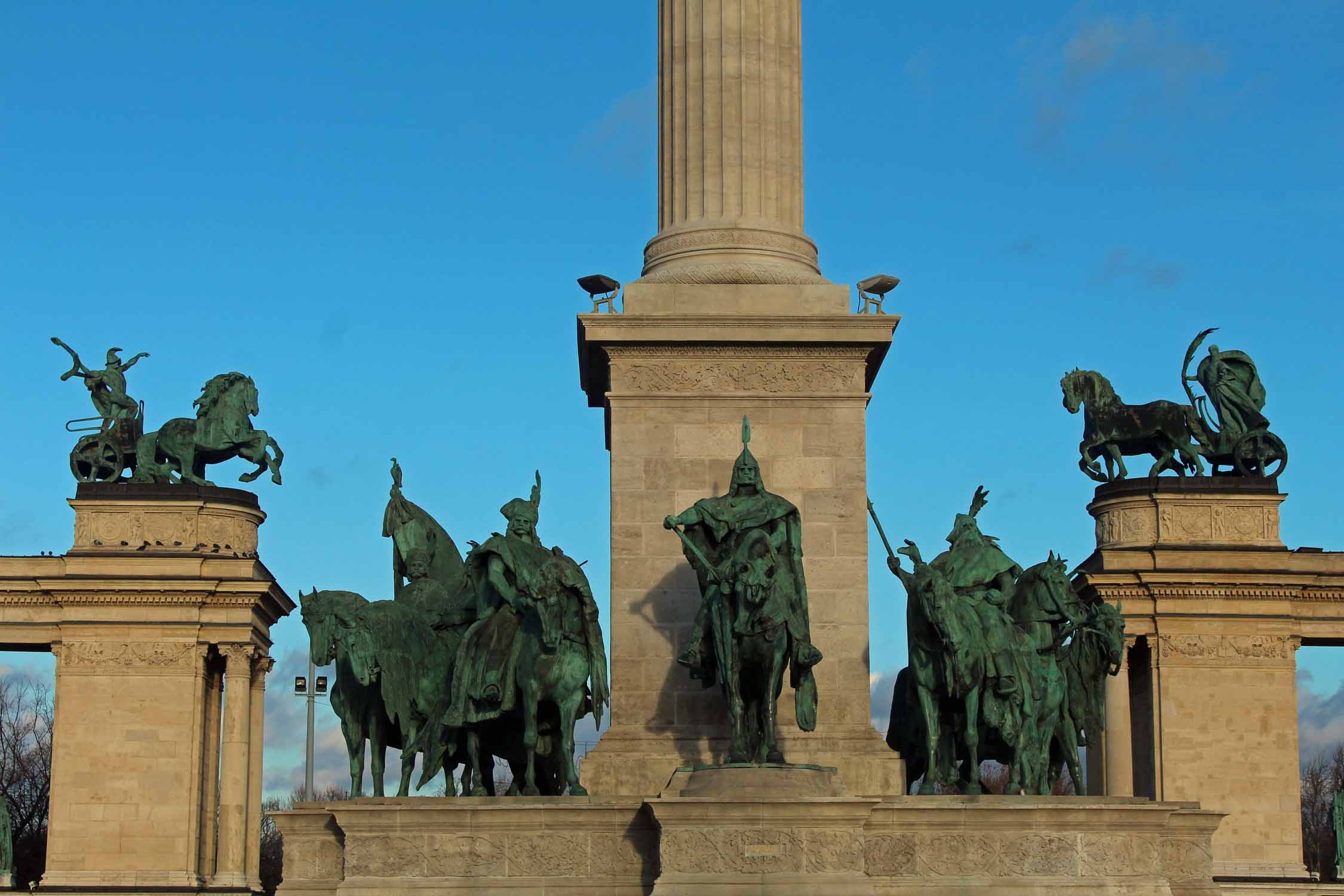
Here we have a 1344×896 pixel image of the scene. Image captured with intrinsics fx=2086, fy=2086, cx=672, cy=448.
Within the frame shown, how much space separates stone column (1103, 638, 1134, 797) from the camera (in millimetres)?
58625

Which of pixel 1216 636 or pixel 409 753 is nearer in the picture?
pixel 409 753

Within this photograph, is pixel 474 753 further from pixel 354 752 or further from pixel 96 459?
pixel 96 459

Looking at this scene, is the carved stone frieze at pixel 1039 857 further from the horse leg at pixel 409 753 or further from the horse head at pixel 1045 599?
the horse leg at pixel 409 753

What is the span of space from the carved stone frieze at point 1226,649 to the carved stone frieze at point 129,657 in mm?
27912

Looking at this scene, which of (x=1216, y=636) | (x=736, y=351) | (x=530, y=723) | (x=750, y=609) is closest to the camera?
(x=750, y=609)

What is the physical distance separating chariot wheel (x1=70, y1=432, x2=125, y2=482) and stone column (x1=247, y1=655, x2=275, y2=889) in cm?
710

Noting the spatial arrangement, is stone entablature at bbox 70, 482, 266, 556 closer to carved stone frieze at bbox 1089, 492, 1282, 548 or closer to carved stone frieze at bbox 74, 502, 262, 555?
carved stone frieze at bbox 74, 502, 262, 555

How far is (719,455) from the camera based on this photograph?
25.1 meters

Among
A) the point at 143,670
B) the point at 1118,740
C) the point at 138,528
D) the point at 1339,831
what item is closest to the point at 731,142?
the point at 1118,740

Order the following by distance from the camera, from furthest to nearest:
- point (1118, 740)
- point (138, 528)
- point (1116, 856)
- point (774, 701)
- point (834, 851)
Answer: point (138, 528) < point (1118, 740) < point (1116, 856) < point (774, 701) < point (834, 851)

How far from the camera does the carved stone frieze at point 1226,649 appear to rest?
60156 millimetres

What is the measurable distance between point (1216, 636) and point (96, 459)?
3315cm

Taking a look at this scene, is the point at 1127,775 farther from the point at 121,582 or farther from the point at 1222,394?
the point at 121,582

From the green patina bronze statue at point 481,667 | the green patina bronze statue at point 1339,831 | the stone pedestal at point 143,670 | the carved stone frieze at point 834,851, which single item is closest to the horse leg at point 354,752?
the green patina bronze statue at point 481,667
